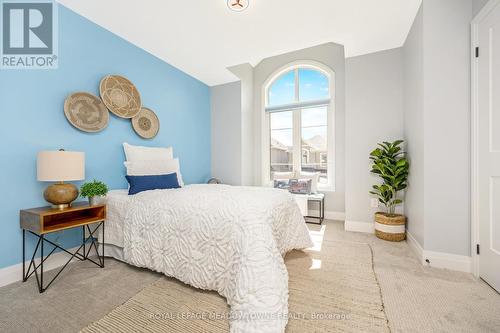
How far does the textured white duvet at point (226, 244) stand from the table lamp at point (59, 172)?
0.47 meters

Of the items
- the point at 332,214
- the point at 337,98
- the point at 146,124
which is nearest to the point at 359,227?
the point at 332,214

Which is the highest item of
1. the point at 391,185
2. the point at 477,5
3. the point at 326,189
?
the point at 477,5

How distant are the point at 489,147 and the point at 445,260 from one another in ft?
3.45

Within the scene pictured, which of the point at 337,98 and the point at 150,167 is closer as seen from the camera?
the point at 150,167

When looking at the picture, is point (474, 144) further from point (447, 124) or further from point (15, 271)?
point (15, 271)

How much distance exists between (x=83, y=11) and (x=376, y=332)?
3.73 m

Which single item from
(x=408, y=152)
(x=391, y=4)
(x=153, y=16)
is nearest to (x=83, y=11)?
(x=153, y=16)

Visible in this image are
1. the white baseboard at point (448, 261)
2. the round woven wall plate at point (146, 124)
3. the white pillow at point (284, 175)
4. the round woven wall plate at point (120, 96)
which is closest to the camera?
the white baseboard at point (448, 261)

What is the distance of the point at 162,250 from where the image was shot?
176 centimetres

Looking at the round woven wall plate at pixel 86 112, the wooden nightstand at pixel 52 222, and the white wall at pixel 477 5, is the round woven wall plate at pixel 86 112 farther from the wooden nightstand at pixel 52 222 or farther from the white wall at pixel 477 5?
the white wall at pixel 477 5

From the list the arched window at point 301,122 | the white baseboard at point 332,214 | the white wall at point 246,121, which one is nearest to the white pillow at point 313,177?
the arched window at point 301,122

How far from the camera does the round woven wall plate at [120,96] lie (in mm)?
2437

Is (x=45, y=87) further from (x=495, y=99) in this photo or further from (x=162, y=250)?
(x=495, y=99)

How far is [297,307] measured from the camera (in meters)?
1.41
